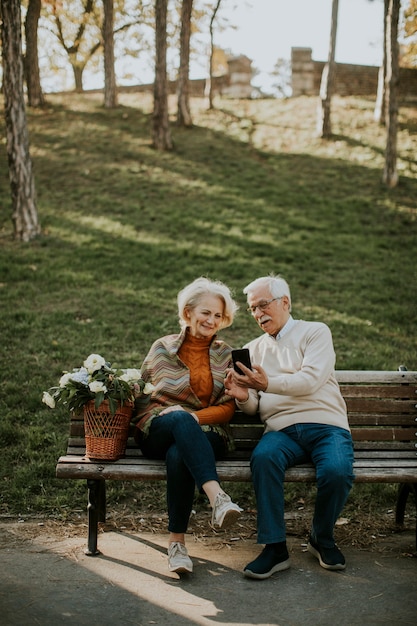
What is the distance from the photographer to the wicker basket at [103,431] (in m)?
3.82

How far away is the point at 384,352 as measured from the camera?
738 centimetres

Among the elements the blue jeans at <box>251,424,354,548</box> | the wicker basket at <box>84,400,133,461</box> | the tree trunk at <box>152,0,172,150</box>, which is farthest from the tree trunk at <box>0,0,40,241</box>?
the blue jeans at <box>251,424,354,548</box>

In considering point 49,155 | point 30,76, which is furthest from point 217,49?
point 49,155

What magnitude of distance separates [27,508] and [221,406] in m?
1.62

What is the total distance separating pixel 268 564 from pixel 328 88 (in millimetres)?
16118

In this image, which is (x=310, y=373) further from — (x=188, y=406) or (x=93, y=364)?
(x=93, y=364)

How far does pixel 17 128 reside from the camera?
11086 millimetres

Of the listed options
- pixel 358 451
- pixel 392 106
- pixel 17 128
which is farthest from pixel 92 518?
pixel 392 106

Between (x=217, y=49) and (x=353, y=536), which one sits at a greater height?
(x=217, y=49)

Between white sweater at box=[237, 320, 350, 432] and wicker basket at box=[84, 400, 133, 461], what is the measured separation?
2.61 feet

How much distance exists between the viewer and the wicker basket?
12.5ft

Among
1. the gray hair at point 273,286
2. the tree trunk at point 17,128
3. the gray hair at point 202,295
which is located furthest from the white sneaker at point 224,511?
the tree trunk at point 17,128

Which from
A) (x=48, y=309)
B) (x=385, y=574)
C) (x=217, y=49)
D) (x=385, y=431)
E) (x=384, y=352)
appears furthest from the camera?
(x=217, y=49)

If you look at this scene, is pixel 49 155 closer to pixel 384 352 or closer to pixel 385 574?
pixel 384 352
